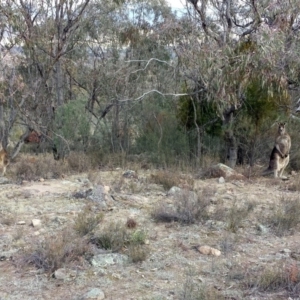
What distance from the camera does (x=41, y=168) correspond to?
35.9 feet

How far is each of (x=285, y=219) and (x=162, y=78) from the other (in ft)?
32.6

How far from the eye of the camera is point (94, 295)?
497 centimetres

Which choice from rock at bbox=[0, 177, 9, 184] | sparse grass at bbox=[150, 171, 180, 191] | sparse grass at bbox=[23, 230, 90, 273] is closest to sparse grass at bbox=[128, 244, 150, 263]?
sparse grass at bbox=[23, 230, 90, 273]

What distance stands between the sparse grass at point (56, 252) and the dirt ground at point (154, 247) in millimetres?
61

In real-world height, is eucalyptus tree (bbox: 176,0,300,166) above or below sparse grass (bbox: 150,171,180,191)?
above

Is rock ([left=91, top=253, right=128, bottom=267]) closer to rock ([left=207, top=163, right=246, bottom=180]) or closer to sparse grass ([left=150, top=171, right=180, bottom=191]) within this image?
sparse grass ([left=150, top=171, right=180, bottom=191])

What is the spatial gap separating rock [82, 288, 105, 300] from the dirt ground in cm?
3

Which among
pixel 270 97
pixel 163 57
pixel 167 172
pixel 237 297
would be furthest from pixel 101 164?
pixel 237 297

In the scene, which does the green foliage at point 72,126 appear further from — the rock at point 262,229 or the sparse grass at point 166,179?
the rock at point 262,229

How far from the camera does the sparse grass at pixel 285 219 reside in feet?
22.8

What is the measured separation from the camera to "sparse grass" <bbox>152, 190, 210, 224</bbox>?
7.21 m

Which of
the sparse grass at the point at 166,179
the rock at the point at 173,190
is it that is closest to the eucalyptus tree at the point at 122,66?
the sparse grass at the point at 166,179

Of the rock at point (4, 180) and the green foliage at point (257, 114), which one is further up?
the green foliage at point (257, 114)

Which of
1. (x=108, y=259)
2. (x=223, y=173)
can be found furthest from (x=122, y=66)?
(x=108, y=259)
